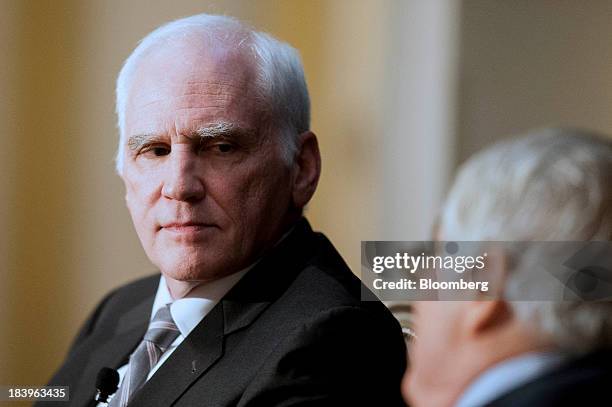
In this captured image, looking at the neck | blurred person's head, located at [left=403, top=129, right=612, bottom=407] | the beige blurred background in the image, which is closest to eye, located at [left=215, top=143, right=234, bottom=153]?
the neck

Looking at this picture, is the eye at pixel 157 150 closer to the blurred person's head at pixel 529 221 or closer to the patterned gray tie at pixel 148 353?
the patterned gray tie at pixel 148 353

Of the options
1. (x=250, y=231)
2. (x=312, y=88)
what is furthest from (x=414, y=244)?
(x=312, y=88)

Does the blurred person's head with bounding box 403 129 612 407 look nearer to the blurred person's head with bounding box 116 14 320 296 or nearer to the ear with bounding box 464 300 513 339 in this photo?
the ear with bounding box 464 300 513 339

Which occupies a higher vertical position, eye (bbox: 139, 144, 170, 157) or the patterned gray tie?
eye (bbox: 139, 144, 170, 157)

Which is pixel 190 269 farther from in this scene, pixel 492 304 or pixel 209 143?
pixel 492 304

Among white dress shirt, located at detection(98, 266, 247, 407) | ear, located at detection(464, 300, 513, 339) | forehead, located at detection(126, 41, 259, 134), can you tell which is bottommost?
white dress shirt, located at detection(98, 266, 247, 407)

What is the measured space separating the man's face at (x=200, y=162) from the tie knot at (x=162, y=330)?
0.12m

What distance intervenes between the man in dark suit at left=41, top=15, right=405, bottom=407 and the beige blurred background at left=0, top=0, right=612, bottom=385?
6.71 ft

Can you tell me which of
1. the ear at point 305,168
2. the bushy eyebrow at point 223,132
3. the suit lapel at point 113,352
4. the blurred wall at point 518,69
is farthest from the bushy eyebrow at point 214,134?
the blurred wall at point 518,69

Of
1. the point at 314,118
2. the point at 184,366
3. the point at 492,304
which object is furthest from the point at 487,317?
the point at 314,118

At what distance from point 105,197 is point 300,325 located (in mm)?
2915

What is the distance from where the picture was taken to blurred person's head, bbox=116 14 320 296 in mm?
2322

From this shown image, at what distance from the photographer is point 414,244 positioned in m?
2.08

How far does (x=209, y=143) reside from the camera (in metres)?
2.33
